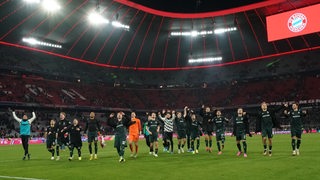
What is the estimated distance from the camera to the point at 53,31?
2016 inches

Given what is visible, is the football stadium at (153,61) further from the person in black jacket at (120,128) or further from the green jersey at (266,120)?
the green jersey at (266,120)

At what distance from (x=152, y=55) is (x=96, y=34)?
47.4 feet

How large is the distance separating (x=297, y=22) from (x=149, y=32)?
25.0 metres

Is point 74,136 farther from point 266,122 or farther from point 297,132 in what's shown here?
point 297,132

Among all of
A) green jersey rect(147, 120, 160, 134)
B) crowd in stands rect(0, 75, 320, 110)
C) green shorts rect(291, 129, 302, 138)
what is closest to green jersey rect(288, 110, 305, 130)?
green shorts rect(291, 129, 302, 138)

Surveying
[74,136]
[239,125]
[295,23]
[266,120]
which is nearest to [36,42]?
[295,23]

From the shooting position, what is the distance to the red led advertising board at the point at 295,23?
41719 mm

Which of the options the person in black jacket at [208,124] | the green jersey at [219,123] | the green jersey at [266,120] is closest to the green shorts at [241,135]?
the green jersey at [266,120]

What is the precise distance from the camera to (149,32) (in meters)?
58.9

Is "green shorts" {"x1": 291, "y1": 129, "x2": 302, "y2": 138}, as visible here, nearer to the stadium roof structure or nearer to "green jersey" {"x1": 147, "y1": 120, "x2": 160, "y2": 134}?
"green jersey" {"x1": 147, "y1": 120, "x2": 160, "y2": 134}

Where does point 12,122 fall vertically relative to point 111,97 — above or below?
below

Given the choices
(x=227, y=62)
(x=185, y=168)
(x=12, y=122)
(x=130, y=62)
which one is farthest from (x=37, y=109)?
(x=185, y=168)

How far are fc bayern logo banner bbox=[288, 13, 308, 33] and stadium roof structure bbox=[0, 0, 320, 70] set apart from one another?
3825mm

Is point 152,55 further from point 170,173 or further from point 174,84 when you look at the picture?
point 170,173
